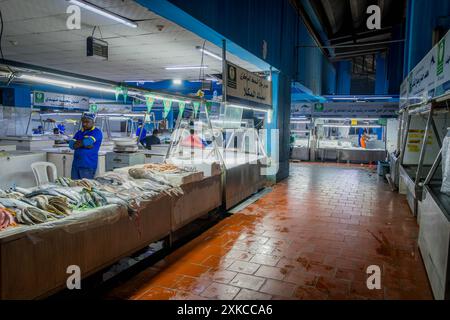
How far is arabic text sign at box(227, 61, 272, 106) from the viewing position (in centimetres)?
593

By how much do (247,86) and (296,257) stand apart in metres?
3.86

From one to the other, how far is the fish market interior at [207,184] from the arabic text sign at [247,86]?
0.18 feet

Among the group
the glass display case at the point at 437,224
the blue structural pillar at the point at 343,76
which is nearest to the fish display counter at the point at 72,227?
the glass display case at the point at 437,224

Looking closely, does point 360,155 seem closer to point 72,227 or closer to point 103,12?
point 103,12

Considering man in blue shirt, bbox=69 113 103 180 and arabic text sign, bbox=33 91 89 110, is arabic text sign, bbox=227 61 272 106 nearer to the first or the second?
man in blue shirt, bbox=69 113 103 180

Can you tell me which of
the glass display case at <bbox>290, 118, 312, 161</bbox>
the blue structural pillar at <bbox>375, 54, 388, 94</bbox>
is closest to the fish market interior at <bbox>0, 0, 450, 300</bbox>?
the glass display case at <bbox>290, 118, 312, 161</bbox>

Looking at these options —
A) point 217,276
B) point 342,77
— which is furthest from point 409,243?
point 342,77

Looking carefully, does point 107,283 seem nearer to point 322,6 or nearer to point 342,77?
point 322,6

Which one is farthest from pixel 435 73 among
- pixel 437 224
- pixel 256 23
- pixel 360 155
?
pixel 360 155

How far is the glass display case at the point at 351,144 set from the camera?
13.7m
